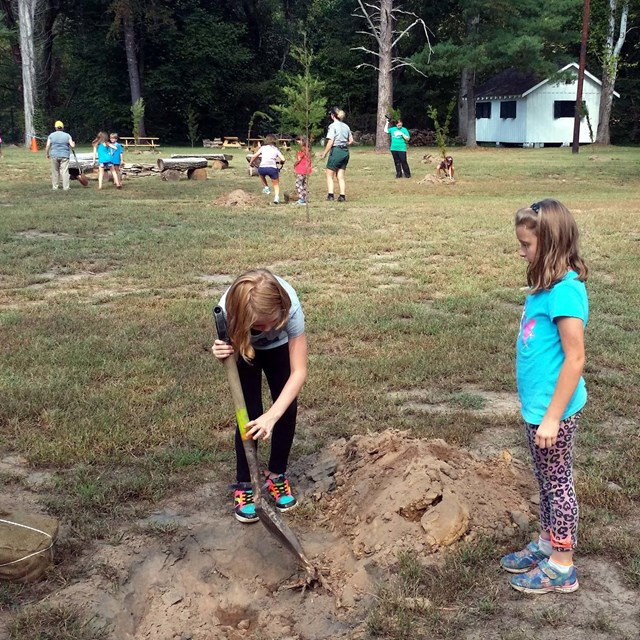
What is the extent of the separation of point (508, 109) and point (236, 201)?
31.3m

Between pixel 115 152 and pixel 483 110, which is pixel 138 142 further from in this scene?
pixel 483 110

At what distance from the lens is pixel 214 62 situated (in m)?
43.3

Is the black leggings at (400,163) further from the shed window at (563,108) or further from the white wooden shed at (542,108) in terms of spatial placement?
the shed window at (563,108)

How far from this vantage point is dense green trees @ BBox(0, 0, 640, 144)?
41625 millimetres

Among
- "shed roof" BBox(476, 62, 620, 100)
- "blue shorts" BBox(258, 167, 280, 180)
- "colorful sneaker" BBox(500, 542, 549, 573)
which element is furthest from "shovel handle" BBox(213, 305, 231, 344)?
"shed roof" BBox(476, 62, 620, 100)

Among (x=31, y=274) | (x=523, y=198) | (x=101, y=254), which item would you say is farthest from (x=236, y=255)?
(x=523, y=198)

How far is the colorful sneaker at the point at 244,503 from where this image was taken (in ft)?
11.4

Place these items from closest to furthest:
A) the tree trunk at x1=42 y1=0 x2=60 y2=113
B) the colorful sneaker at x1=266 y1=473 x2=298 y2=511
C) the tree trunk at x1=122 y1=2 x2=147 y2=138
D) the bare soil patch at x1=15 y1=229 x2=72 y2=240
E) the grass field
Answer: the colorful sneaker at x1=266 y1=473 x2=298 y2=511, the grass field, the bare soil patch at x1=15 y1=229 x2=72 y2=240, the tree trunk at x1=122 y1=2 x2=147 y2=138, the tree trunk at x1=42 y1=0 x2=60 y2=113

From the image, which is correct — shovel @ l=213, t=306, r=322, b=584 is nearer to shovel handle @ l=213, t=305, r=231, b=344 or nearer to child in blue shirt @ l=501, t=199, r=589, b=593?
shovel handle @ l=213, t=305, r=231, b=344

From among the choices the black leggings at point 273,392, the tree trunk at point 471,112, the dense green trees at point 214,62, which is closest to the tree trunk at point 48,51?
the dense green trees at point 214,62

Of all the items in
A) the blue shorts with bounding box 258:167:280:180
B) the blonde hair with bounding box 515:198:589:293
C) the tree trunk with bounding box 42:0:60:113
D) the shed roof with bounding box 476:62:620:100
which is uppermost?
the tree trunk with bounding box 42:0:60:113

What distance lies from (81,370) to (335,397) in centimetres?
184

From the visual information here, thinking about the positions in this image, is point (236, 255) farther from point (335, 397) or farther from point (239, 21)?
point (239, 21)

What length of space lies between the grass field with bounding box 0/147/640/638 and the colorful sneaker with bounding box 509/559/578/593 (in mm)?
218
